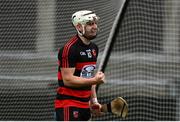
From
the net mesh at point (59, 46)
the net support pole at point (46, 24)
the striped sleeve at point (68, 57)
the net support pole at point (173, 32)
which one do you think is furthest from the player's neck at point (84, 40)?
the net support pole at point (173, 32)

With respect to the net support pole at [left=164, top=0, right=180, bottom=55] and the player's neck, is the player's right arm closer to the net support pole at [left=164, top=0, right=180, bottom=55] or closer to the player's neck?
the player's neck

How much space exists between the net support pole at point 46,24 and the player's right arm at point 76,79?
1.44 meters

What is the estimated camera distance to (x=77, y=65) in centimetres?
604

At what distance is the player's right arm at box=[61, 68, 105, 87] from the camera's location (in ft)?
19.2

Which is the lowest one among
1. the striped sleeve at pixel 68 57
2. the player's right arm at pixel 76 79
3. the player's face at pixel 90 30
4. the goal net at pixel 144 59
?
the goal net at pixel 144 59

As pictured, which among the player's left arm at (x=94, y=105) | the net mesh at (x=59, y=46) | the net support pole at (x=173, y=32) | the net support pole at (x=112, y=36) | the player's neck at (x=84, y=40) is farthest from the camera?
the net support pole at (x=173, y=32)

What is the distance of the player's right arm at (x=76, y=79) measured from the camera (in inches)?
231

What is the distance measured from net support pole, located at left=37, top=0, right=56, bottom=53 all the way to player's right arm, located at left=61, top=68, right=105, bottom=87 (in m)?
1.44

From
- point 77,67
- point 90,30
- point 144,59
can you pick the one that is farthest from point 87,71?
point 144,59

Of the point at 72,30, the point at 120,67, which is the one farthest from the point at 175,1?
the point at 72,30

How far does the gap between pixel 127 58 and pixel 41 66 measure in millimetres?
1346

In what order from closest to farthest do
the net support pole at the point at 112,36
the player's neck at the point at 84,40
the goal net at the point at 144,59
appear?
the player's neck at the point at 84,40, the net support pole at the point at 112,36, the goal net at the point at 144,59

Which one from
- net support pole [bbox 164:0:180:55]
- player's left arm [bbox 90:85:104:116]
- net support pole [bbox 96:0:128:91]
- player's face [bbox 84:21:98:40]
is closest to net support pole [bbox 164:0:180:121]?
net support pole [bbox 164:0:180:55]

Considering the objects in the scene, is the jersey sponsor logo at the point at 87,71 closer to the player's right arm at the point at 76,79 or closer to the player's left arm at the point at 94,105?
Result: the player's right arm at the point at 76,79
